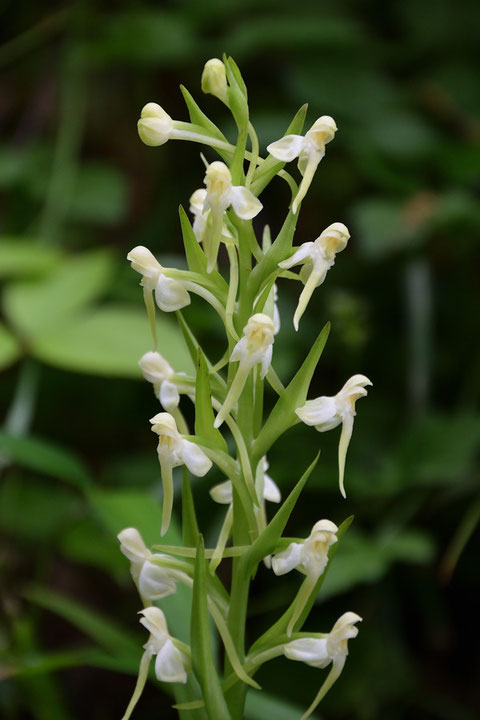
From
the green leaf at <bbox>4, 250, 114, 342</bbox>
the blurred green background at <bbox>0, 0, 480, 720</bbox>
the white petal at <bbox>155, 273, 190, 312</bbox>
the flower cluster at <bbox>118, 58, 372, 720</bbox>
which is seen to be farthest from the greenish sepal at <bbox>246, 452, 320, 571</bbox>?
the green leaf at <bbox>4, 250, 114, 342</bbox>

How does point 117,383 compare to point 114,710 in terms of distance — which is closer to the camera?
point 114,710

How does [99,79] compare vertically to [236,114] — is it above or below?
above

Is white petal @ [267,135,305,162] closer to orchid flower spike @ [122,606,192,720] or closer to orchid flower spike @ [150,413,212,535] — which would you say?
orchid flower spike @ [150,413,212,535]

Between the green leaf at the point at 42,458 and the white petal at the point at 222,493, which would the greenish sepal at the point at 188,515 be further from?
the green leaf at the point at 42,458

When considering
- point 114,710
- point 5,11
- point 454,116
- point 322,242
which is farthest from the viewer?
point 5,11

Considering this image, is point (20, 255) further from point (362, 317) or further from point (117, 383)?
point (362, 317)

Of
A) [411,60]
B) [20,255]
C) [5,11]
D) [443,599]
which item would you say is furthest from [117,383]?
[5,11]

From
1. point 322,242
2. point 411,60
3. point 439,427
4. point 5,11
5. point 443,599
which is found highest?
point 5,11
